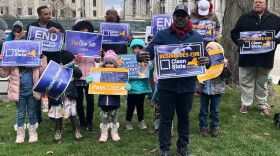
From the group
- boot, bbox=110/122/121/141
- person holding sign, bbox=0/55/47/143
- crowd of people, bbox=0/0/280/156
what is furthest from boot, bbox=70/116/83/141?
person holding sign, bbox=0/55/47/143

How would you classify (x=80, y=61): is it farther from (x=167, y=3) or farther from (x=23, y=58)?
(x=167, y=3)

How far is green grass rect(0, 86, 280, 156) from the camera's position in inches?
234

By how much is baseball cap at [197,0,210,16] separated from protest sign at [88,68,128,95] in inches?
88.5

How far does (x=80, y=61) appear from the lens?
6.61 meters

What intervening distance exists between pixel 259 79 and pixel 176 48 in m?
3.60

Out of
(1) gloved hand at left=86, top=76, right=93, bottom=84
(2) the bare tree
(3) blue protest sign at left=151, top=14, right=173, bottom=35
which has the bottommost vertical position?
(1) gloved hand at left=86, top=76, right=93, bottom=84

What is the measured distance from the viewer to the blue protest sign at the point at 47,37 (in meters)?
6.40

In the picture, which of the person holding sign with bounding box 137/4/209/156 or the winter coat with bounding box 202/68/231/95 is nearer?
the person holding sign with bounding box 137/4/209/156

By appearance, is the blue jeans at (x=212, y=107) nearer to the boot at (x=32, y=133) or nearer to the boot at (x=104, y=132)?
the boot at (x=104, y=132)

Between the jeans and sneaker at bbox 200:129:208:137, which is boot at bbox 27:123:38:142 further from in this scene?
sneaker at bbox 200:129:208:137

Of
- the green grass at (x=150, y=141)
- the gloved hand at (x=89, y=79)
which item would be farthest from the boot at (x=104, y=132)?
the gloved hand at (x=89, y=79)

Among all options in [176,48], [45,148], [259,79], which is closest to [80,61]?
[45,148]

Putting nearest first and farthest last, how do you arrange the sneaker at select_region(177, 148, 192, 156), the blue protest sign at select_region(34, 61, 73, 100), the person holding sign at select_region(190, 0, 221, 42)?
the sneaker at select_region(177, 148, 192, 156), the blue protest sign at select_region(34, 61, 73, 100), the person holding sign at select_region(190, 0, 221, 42)

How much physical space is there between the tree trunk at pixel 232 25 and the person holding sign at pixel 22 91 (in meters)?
5.61
